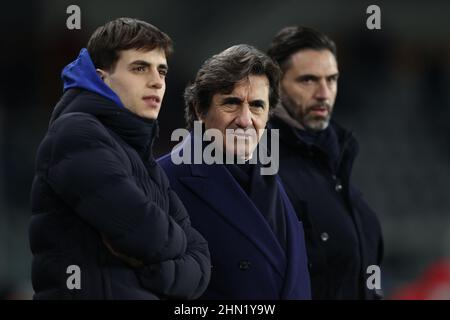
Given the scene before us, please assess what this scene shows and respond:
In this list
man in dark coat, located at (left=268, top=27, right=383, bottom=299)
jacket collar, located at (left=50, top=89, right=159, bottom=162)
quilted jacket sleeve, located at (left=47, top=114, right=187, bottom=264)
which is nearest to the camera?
quilted jacket sleeve, located at (left=47, top=114, right=187, bottom=264)

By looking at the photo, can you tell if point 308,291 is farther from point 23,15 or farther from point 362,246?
point 23,15

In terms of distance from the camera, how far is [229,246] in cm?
233

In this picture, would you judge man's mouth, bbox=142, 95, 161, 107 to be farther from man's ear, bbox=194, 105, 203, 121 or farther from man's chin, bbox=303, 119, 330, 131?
man's chin, bbox=303, 119, 330, 131

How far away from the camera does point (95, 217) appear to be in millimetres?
1894

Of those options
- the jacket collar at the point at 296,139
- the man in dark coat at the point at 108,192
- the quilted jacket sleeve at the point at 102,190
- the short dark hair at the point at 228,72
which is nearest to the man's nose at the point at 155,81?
the man in dark coat at the point at 108,192

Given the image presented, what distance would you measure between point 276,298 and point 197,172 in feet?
1.24

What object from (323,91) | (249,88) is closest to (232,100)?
(249,88)

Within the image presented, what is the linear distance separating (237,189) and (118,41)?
1.74ft

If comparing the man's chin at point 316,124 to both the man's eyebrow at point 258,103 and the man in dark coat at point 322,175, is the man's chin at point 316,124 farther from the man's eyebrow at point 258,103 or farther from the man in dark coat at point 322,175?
the man's eyebrow at point 258,103

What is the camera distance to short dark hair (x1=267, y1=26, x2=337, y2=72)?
119 inches

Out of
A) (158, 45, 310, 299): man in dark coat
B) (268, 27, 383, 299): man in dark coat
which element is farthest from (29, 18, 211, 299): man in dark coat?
(268, 27, 383, 299): man in dark coat

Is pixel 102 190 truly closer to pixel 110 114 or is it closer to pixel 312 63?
pixel 110 114

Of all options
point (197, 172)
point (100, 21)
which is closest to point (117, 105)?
point (197, 172)

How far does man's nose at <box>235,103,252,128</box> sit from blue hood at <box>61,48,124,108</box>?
0.40 m
